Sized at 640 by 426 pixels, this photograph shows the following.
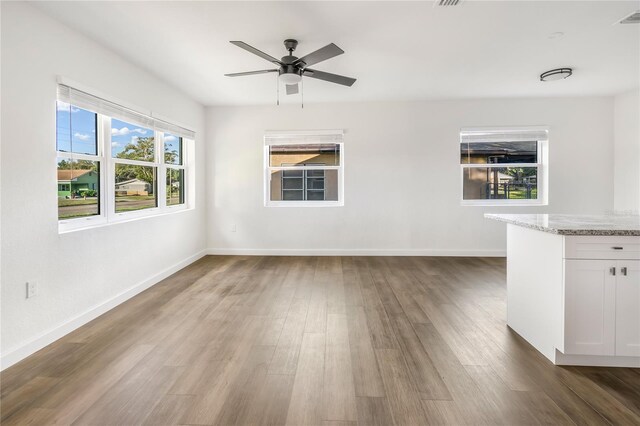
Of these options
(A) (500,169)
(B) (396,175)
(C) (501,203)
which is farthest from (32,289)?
(A) (500,169)

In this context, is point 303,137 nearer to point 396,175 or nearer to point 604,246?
point 396,175

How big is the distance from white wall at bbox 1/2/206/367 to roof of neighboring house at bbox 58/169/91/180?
0.17 m

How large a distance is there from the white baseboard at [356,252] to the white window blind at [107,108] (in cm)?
217

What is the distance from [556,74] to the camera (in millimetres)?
3842

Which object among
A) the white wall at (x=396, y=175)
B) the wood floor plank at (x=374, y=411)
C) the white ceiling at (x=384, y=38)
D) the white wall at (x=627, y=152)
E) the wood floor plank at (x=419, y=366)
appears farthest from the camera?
the white wall at (x=396, y=175)

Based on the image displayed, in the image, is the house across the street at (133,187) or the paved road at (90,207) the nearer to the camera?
the paved road at (90,207)

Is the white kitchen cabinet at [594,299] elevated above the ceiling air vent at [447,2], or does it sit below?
below

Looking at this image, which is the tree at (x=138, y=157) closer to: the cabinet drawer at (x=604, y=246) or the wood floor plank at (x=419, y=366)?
the wood floor plank at (x=419, y=366)

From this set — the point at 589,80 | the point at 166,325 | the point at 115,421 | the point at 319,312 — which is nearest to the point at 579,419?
the point at 319,312

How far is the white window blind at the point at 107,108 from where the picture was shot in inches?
104

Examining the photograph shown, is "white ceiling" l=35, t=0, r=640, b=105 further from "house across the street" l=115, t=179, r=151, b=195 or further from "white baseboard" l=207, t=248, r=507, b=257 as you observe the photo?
"white baseboard" l=207, t=248, r=507, b=257

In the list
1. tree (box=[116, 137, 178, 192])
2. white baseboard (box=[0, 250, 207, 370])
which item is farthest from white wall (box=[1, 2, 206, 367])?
tree (box=[116, 137, 178, 192])

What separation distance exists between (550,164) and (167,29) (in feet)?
18.4

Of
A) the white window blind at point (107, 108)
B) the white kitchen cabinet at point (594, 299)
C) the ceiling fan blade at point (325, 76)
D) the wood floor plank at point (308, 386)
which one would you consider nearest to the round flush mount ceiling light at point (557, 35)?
the ceiling fan blade at point (325, 76)
